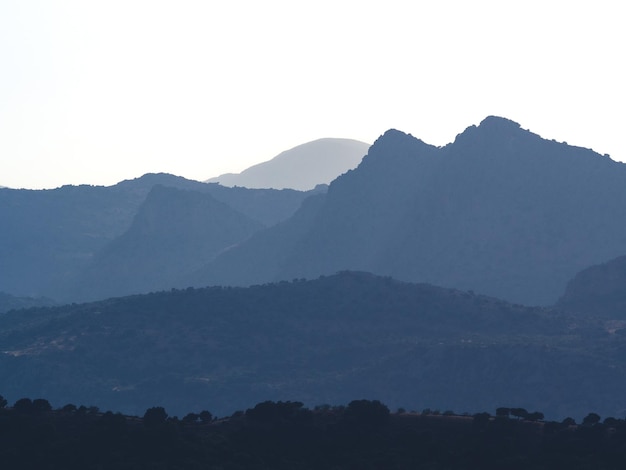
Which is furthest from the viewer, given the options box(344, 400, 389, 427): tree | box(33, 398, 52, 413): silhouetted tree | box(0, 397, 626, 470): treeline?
box(33, 398, 52, 413): silhouetted tree

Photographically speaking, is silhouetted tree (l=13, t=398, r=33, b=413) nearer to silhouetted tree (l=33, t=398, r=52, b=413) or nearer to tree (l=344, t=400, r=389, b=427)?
silhouetted tree (l=33, t=398, r=52, b=413)

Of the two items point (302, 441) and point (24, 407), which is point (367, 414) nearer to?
point (302, 441)

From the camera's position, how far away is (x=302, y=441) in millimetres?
121188

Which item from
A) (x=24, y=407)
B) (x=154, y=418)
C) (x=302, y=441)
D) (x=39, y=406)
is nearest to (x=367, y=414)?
(x=302, y=441)

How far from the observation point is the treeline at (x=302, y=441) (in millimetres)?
111875

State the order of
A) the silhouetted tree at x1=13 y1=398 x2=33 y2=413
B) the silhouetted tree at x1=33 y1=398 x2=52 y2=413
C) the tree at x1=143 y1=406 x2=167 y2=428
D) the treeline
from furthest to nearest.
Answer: the silhouetted tree at x1=33 y1=398 x2=52 y2=413 < the silhouetted tree at x1=13 y1=398 x2=33 y2=413 < the tree at x1=143 y1=406 x2=167 y2=428 < the treeline

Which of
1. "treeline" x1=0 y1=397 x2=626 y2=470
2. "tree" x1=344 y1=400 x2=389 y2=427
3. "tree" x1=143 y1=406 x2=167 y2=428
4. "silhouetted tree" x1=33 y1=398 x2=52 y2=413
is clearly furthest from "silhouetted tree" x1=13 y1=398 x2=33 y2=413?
"tree" x1=344 y1=400 x2=389 y2=427

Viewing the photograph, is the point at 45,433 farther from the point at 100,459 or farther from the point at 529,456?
the point at 529,456

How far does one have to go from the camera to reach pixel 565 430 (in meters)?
118

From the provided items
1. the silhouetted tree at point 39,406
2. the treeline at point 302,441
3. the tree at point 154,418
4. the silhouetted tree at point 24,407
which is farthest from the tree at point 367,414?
the silhouetted tree at point 24,407

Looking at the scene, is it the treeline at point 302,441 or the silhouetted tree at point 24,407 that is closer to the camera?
the treeline at point 302,441

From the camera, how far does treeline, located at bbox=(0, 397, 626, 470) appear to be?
112m

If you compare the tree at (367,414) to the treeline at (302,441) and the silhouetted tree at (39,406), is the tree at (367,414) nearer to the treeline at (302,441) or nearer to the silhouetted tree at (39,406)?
the treeline at (302,441)

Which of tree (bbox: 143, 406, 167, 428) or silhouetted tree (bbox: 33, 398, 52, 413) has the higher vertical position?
silhouetted tree (bbox: 33, 398, 52, 413)
